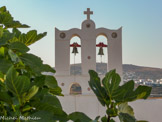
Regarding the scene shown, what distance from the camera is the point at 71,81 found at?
5441 mm

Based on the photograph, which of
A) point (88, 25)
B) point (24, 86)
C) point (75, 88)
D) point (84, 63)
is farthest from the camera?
point (75, 88)

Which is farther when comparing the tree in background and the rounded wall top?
the rounded wall top

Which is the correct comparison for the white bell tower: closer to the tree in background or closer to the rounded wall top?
the rounded wall top

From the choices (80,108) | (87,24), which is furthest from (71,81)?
(87,24)

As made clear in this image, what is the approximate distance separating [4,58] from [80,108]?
5.13m

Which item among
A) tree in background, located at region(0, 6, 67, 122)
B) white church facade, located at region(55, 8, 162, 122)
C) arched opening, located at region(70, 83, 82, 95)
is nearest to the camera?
tree in background, located at region(0, 6, 67, 122)

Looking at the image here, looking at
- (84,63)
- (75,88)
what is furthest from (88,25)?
(75,88)

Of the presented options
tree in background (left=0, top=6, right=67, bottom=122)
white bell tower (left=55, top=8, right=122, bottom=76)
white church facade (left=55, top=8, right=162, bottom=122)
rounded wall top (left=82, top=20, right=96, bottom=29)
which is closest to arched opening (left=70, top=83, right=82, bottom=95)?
white church facade (left=55, top=8, right=162, bottom=122)

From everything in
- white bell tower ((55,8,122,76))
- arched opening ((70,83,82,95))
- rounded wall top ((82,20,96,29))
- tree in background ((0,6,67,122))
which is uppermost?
rounded wall top ((82,20,96,29))

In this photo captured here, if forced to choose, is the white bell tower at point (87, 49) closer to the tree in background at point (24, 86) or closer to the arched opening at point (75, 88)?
the arched opening at point (75, 88)

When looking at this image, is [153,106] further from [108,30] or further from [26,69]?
[26,69]

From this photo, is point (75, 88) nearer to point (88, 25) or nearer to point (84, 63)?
point (84, 63)

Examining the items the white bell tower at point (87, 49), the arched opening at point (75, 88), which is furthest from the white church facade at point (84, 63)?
the arched opening at point (75, 88)

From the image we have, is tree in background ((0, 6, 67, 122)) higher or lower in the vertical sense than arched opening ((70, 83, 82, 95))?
higher
